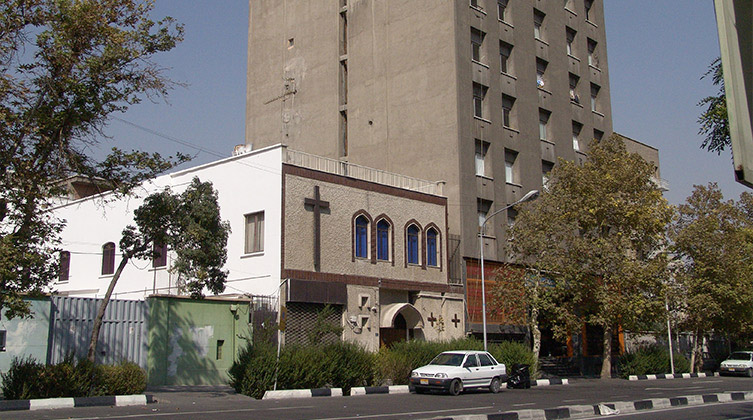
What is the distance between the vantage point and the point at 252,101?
154 ft

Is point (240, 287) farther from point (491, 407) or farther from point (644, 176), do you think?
point (644, 176)

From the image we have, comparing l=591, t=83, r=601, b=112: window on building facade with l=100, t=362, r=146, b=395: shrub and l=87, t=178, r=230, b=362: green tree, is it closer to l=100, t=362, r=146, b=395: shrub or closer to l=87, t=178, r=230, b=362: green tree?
l=87, t=178, r=230, b=362: green tree

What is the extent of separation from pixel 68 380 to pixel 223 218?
13.3 m

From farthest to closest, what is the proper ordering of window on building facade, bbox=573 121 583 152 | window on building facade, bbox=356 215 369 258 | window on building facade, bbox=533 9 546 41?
window on building facade, bbox=573 121 583 152, window on building facade, bbox=533 9 546 41, window on building facade, bbox=356 215 369 258

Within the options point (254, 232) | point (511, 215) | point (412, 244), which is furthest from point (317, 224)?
point (511, 215)

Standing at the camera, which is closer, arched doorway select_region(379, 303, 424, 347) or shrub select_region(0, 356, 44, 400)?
shrub select_region(0, 356, 44, 400)

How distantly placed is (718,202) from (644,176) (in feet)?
33.1

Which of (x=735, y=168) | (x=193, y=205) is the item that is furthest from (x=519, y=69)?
(x=735, y=168)

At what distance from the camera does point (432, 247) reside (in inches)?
1350

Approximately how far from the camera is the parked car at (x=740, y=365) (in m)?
40.4

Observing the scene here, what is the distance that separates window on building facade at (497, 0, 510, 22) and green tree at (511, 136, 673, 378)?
11.9 m

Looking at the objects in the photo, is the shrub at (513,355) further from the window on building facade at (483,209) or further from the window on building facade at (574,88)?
the window on building facade at (574,88)

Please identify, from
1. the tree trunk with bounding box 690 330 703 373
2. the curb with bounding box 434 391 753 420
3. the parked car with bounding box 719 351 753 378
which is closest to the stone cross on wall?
the curb with bounding box 434 391 753 420

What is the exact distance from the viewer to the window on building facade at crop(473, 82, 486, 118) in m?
39.1
